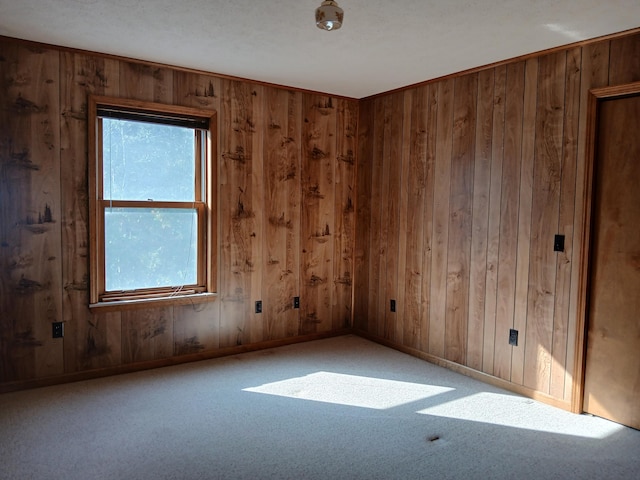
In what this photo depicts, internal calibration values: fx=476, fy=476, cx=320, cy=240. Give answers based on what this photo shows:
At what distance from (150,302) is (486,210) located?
2710 millimetres

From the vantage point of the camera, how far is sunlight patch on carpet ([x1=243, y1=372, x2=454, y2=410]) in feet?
10.7

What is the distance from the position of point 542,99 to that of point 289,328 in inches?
113

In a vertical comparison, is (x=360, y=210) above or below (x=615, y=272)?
above

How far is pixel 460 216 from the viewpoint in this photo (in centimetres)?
385

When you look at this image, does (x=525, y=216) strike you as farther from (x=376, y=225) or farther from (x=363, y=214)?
(x=363, y=214)

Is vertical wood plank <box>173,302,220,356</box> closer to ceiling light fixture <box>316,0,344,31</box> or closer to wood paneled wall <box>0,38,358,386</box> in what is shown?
wood paneled wall <box>0,38,358,386</box>

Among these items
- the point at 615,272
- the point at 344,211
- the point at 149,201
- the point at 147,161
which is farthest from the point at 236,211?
the point at 615,272

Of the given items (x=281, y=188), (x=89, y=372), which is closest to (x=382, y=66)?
(x=281, y=188)

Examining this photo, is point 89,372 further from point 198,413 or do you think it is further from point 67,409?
point 198,413

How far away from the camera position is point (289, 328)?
4543mm

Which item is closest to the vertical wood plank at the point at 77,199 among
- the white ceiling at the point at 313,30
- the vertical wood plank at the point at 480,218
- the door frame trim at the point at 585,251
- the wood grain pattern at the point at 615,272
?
the white ceiling at the point at 313,30

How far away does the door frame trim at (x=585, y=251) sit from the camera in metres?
2.99

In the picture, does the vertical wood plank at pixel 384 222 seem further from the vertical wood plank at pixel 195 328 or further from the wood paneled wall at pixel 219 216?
the vertical wood plank at pixel 195 328

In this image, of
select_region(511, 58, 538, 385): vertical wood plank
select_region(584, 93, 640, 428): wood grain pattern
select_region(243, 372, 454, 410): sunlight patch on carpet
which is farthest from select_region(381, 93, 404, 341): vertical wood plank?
select_region(584, 93, 640, 428): wood grain pattern
